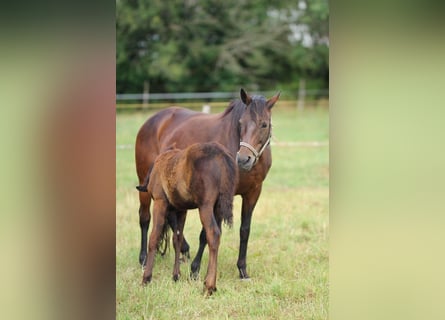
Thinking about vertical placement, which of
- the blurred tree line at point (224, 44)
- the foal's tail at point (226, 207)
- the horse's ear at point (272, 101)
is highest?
the blurred tree line at point (224, 44)

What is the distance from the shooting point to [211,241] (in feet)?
8.25

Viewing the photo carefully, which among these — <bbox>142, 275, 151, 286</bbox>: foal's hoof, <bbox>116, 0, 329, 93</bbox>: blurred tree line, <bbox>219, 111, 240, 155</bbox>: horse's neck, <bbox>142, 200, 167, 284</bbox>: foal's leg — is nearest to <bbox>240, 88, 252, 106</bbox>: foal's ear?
<bbox>219, 111, 240, 155</bbox>: horse's neck

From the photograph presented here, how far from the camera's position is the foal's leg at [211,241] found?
96.1 inches

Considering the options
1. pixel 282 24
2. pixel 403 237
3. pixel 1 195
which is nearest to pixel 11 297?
pixel 1 195

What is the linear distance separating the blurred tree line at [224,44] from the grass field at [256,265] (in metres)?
5.73

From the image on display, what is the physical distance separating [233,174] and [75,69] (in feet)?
4.28

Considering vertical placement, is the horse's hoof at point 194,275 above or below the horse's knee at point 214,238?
below

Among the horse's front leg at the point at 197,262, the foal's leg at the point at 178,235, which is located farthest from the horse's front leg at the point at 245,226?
the foal's leg at the point at 178,235

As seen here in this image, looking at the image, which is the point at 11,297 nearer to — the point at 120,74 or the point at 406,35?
the point at 406,35

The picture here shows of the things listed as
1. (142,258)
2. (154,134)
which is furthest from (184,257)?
(154,134)

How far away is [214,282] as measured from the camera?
2447 millimetres

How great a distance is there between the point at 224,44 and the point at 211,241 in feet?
39.4

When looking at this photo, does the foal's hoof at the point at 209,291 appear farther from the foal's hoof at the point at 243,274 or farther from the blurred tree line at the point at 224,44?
the blurred tree line at the point at 224,44

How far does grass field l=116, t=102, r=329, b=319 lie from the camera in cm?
208
